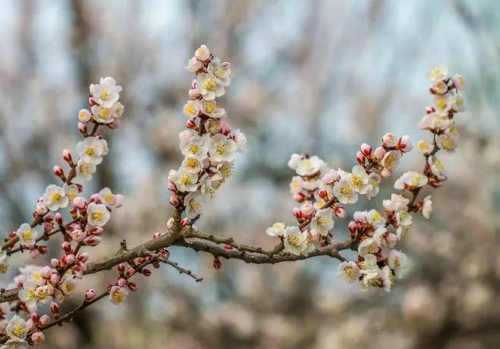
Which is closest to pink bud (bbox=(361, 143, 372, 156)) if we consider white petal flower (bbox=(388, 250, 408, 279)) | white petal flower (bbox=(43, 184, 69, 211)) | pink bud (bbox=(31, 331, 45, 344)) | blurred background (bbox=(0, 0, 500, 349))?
white petal flower (bbox=(388, 250, 408, 279))

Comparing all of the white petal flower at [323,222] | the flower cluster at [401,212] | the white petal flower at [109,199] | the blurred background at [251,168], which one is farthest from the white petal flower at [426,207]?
the blurred background at [251,168]

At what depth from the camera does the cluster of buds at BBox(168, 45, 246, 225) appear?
4.69 feet

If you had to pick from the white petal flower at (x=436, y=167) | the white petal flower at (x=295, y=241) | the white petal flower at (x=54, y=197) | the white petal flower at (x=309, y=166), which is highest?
the white petal flower at (x=309, y=166)

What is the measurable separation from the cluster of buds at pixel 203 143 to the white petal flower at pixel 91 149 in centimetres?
18

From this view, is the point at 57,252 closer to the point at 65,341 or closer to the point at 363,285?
the point at 65,341

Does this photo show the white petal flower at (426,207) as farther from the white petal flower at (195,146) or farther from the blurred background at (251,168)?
the blurred background at (251,168)

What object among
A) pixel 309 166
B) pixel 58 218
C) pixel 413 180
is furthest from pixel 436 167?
pixel 58 218

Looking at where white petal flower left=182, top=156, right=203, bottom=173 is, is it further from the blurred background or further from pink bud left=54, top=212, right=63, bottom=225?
the blurred background

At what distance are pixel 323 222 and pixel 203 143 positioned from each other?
0.31 metres

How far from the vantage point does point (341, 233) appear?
558 centimetres

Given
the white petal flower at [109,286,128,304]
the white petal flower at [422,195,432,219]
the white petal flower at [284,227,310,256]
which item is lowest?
the white petal flower at [109,286,128,304]

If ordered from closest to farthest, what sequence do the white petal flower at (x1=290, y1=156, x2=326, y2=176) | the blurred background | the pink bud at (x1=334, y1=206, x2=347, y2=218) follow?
the pink bud at (x1=334, y1=206, x2=347, y2=218)
the white petal flower at (x1=290, y1=156, x2=326, y2=176)
the blurred background

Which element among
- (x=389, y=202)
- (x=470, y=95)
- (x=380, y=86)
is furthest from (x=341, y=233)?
(x=389, y=202)

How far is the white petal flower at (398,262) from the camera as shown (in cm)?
152
